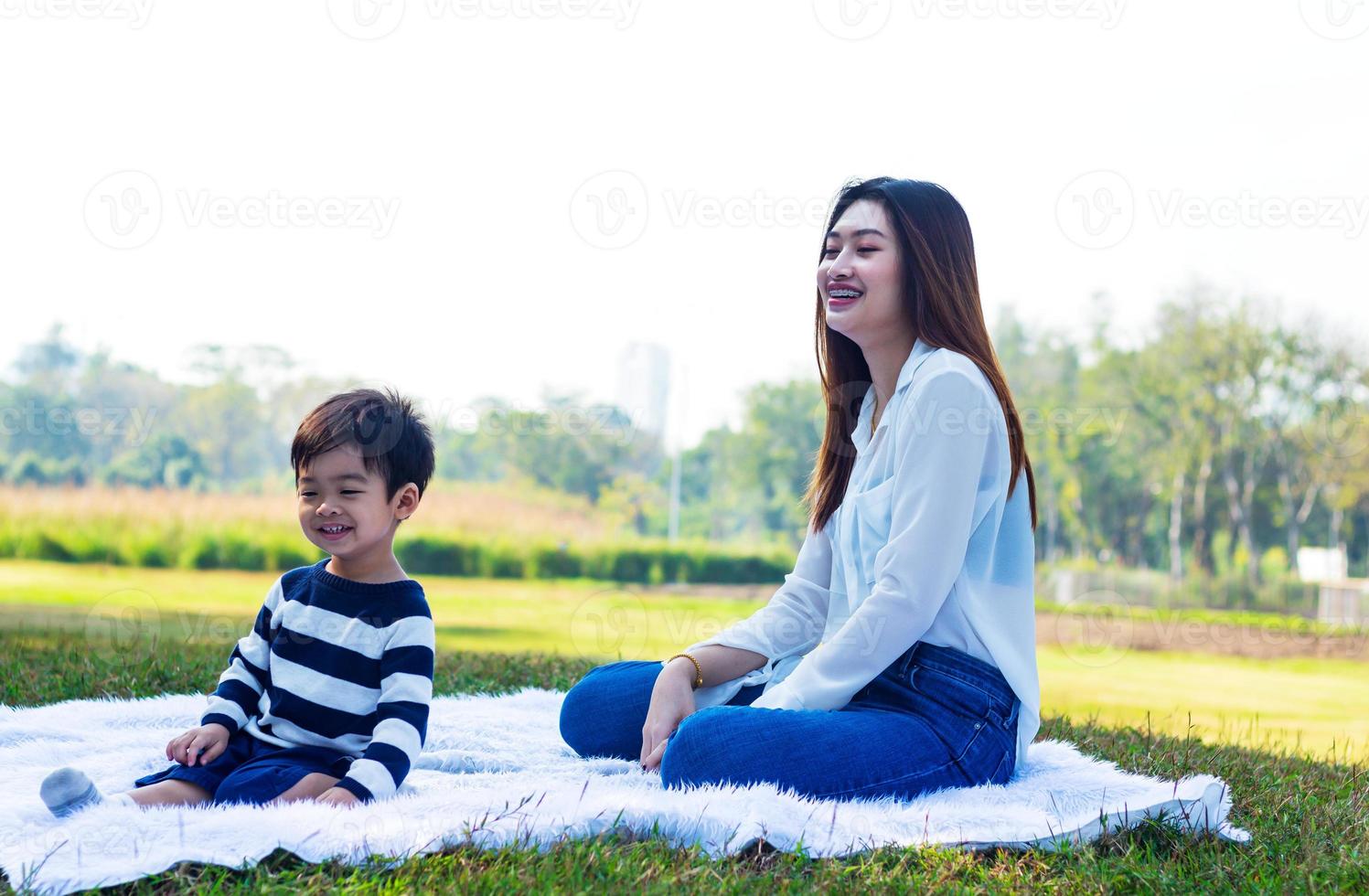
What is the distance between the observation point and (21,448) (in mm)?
12398

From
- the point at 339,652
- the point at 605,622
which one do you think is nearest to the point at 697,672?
the point at 339,652

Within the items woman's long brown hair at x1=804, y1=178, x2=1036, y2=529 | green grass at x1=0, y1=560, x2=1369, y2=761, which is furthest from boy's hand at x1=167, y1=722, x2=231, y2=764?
green grass at x1=0, y1=560, x2=1369, y2=761

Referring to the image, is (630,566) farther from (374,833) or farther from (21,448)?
(374,833)

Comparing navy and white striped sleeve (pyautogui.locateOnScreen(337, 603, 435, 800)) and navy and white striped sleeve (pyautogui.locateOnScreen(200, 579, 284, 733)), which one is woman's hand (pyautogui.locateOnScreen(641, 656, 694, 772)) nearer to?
navy and white striped sleeve (pyautogui.locateOnScreen(337, 603, 435, 800))

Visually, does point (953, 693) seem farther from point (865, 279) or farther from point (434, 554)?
point (434, 554)

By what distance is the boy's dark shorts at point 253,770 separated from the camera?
2.13 m

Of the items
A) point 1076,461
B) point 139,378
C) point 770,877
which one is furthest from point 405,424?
point 1076,461

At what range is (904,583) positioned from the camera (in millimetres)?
2188

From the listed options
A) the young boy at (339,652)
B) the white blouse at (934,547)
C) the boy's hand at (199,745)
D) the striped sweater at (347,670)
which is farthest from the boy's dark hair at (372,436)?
the white blouse at (934,547)

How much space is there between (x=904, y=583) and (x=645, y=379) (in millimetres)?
10441

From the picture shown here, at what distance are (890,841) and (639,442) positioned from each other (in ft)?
35.8

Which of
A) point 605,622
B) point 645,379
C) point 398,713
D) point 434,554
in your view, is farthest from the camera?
point 605,622

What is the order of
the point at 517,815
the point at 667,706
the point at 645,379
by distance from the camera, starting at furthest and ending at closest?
the point at 645,379 → the point at 667,706 → the point at 517,815

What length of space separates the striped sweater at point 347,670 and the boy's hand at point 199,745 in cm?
3
